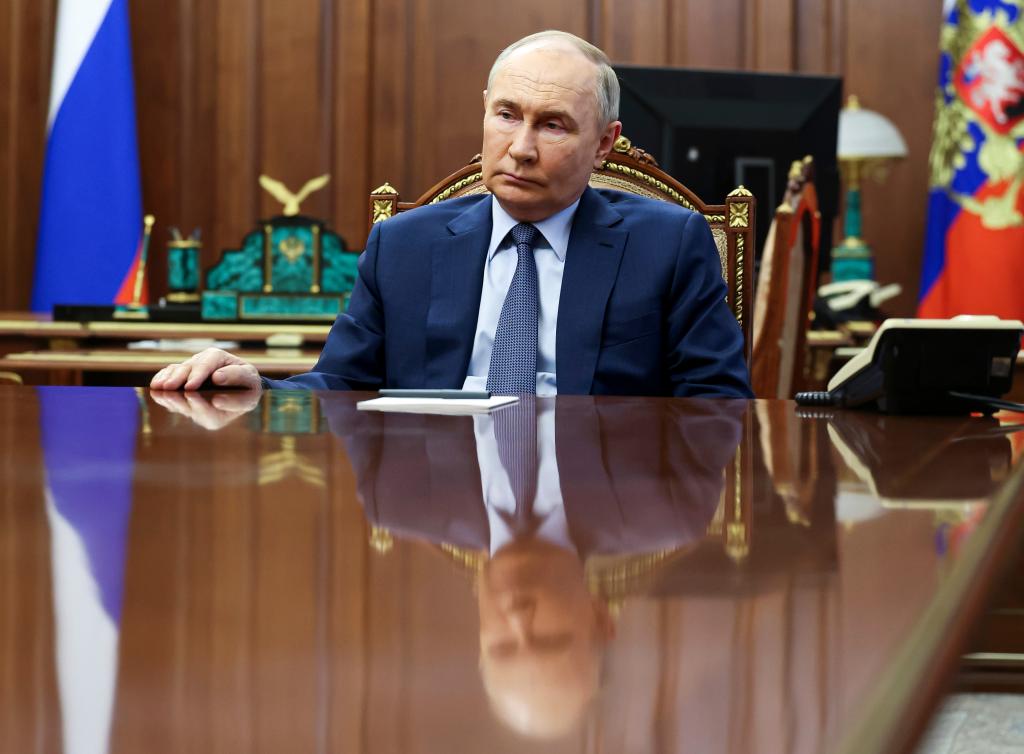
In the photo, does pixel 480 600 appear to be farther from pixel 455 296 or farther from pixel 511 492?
pixel 455 296

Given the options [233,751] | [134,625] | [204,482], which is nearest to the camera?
[233,751]

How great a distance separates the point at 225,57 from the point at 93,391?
4388mm

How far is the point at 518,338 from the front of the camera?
1991mm

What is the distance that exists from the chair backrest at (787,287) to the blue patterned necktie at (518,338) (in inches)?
33.0

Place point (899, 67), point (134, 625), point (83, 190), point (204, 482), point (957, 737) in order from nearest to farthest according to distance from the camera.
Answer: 1. point (134, 625)
2. point (204, 482)
3. point (957, 737)
4. point (83, 190)
5. point (899, 67)

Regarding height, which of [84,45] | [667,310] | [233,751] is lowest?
[233,751]

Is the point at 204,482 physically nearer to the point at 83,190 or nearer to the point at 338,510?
the point at 338,510

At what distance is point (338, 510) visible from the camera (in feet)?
2.08

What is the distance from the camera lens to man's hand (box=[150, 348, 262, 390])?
1.53 meters

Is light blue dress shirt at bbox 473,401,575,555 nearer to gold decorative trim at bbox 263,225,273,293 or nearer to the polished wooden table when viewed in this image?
the polished wooden table

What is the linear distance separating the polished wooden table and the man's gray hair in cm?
143

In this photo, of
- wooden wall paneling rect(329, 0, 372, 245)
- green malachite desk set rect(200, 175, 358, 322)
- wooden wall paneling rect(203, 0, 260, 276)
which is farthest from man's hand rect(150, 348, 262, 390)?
wooden wall paneling rect(203, 0, 260, 276)

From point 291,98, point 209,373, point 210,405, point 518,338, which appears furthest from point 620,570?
point 291,98

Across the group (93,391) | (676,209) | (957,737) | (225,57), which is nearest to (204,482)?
(93,391)
